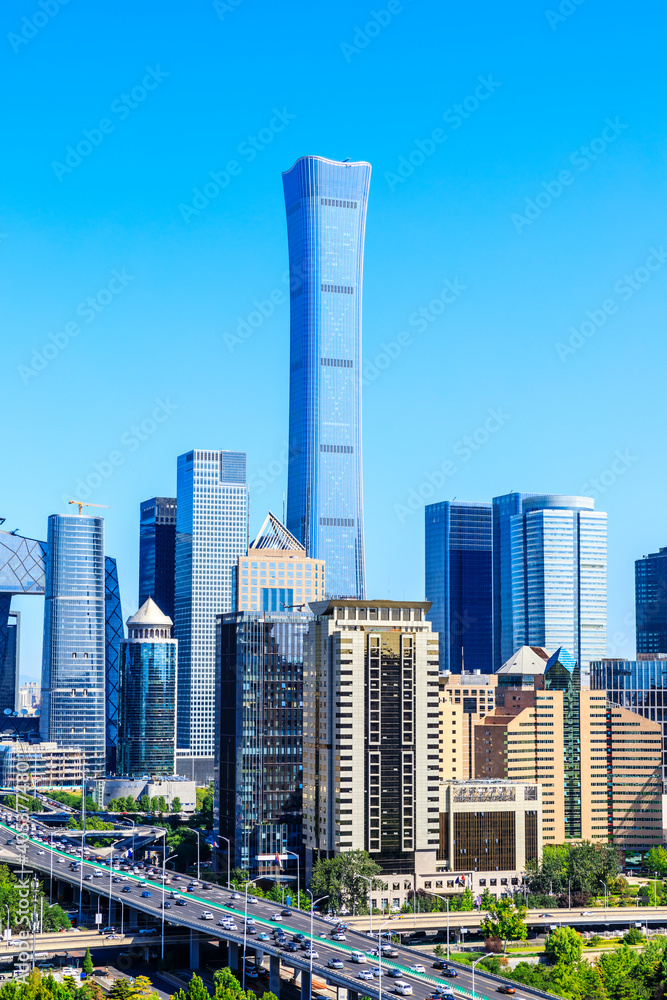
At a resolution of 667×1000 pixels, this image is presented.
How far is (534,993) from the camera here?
147125mm

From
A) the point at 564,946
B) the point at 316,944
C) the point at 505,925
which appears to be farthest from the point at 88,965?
the point at 564,946

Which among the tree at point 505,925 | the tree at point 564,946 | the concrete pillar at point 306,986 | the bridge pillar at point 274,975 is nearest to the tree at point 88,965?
the bridge pillar at point 274,975

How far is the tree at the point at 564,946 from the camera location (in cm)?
17500

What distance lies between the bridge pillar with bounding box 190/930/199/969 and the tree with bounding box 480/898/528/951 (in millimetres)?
37327

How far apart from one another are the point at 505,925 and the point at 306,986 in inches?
1737

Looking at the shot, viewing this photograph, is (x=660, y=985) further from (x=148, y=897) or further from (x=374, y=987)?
(x=148, y=897)

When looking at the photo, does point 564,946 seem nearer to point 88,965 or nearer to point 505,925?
point 505,925

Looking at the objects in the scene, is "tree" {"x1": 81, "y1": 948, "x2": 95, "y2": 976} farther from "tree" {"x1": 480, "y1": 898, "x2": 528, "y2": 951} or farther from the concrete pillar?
"tree" {"x1": 480, "y1": 898, "x2": 528, "y2": 951}

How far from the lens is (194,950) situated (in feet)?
586

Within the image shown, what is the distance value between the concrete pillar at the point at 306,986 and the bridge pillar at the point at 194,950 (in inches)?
1037

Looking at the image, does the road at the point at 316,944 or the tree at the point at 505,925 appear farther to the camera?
the tree at the point at 505,925

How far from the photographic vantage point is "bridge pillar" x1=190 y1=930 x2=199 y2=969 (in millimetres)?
178000

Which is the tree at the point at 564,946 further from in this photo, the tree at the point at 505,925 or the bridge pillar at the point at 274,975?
the bridge pillar at the point at 274,975

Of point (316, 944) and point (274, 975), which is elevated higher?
point (316, 944)
